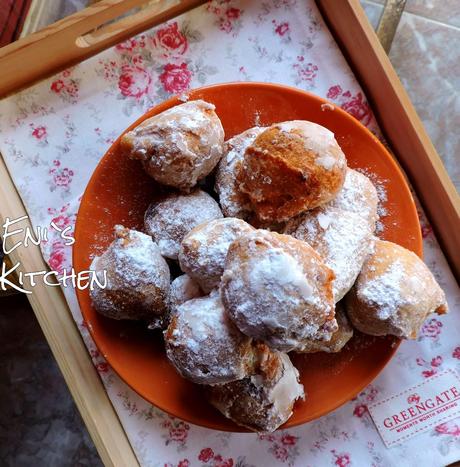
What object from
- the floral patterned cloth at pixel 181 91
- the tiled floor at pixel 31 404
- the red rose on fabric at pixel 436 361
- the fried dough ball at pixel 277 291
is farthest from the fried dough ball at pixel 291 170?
the tiled floor at pixel 31 404

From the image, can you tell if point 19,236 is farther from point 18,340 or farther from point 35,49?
point 18,340

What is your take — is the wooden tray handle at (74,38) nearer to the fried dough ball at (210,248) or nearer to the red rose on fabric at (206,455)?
the fried dough ball at (210,248)

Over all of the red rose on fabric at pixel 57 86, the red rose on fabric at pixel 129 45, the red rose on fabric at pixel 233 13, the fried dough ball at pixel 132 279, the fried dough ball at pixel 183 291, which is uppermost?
the red rose on fabric at pixel 129 45

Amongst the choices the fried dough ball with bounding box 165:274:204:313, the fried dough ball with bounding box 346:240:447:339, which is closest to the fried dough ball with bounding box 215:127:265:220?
the fried dough ball with bounding box 165:274:204:313

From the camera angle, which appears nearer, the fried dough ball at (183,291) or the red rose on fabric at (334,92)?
the fried dough ball at (183,291)

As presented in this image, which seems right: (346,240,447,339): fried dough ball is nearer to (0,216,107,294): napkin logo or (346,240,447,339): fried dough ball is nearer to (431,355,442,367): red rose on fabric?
(431,355,442,367): red rose on fabric

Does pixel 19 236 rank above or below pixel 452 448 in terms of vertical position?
above

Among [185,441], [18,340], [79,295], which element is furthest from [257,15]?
[18,340]

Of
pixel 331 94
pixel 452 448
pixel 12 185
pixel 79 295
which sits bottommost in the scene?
pixel 452 448
